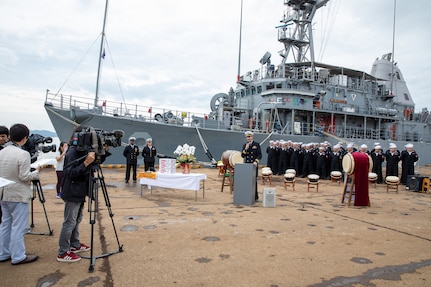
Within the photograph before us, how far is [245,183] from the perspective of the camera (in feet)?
23.7

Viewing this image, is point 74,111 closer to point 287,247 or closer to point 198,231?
point 198,231

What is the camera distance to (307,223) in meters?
5.61

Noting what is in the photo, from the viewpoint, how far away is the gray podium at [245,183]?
283 inches

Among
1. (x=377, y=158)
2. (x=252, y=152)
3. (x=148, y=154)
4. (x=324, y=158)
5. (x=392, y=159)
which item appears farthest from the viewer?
(x=324, y=158)

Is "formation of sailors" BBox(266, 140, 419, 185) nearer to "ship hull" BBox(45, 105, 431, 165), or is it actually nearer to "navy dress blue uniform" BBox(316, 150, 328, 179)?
"navy dress blue uniform" BBox(316, 150, 328, 179)

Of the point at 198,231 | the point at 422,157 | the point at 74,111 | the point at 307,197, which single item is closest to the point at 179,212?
the point at 198,231

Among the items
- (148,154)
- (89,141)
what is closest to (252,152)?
(148,154)

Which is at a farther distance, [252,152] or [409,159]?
[409,159]

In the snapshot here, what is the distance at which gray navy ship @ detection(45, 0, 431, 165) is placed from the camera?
15.7 meters

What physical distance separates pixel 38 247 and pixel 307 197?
6.76m

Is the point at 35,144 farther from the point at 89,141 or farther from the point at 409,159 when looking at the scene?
the point at 409,159

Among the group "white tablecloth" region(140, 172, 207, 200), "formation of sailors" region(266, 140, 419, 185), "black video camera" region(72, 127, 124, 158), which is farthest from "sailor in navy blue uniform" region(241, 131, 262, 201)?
"formation of sailors" region(266, 140, 419, 185)

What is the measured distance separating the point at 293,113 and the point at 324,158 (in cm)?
547

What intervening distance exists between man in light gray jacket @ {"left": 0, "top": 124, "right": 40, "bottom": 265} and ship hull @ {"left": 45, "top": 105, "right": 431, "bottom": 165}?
11708mm
